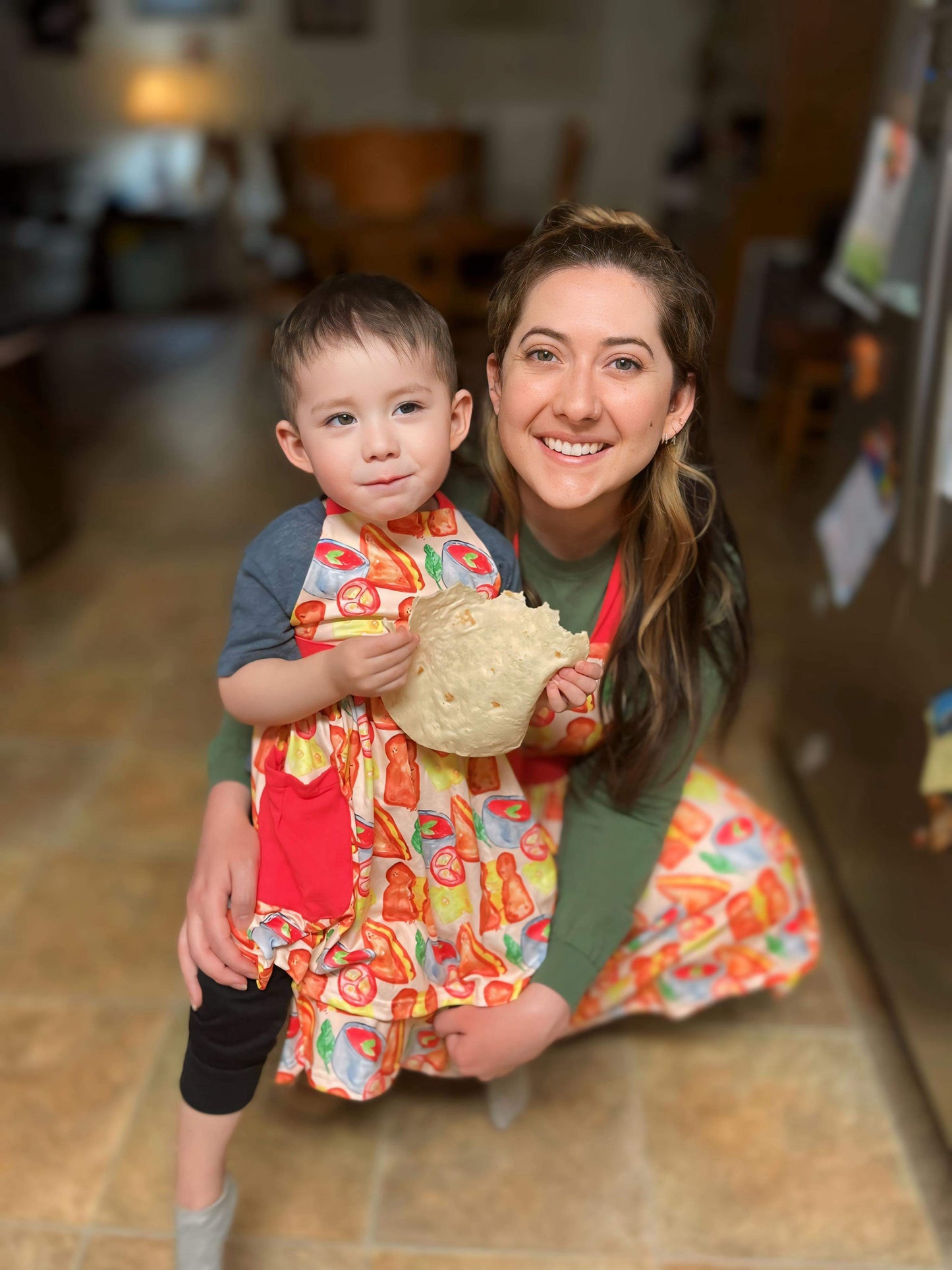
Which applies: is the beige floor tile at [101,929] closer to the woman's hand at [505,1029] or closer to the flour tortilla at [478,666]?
the woman's hand at [505,1029]

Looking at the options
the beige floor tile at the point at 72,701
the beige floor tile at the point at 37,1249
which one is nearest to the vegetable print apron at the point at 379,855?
the beige floor tile at the point at 37,1249

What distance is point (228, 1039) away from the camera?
101 centimetres

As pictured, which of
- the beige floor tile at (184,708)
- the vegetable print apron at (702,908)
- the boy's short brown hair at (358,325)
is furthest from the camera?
the beige floor tile at (184,708)

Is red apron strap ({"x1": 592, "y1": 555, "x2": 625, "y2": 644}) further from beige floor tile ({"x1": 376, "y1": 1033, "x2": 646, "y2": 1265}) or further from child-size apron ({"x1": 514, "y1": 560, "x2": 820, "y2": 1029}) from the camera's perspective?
beige floor tile ({"x1": 376, "y1": 1033, "x2": 646, "y2": 1265})

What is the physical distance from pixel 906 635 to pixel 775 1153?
2.46 ft

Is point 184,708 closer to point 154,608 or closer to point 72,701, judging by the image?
point 72,701

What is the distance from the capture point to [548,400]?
2.96ft

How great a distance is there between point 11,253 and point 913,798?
535 centimetres

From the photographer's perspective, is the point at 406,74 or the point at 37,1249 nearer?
the point at 37,1249

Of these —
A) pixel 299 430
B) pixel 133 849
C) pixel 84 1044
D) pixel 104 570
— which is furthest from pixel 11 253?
pixel 299 430

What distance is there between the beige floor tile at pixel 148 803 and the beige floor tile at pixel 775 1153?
954 millimetres

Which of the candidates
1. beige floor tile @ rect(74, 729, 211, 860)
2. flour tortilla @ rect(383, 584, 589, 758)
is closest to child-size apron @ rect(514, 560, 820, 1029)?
flour tortilla @ rect(383, 584, 589, 758)

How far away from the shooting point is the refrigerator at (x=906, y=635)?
1.37 m

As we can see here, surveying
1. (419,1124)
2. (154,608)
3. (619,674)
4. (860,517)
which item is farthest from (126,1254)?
(154,608)
